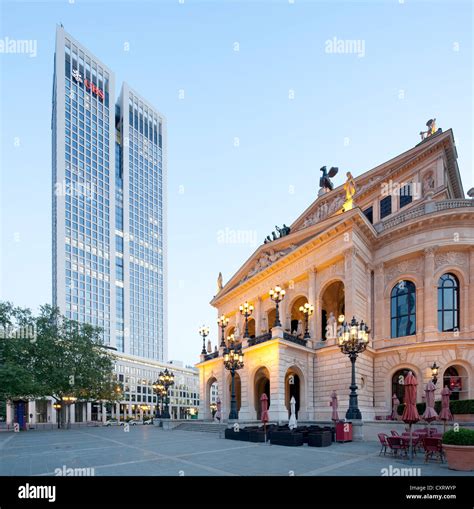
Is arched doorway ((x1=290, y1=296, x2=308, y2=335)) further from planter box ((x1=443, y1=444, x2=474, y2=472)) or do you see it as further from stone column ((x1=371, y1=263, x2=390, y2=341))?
planter box ((x1=443, y1=444, x2=474, y2=472))

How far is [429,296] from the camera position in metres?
30.6

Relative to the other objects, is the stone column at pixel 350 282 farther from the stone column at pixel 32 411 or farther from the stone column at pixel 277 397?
the stone column at pixel 32 411

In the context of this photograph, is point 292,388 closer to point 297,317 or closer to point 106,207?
point 297,317

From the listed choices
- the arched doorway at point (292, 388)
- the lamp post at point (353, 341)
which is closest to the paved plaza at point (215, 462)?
the lamp post at point (353, 341)

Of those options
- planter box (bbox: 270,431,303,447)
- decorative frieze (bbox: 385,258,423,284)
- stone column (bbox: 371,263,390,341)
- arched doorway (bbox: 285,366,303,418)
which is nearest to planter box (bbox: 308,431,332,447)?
planter box (bbox: 270,431,303,447)

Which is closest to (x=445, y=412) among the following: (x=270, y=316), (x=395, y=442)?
(x=395, y=442)

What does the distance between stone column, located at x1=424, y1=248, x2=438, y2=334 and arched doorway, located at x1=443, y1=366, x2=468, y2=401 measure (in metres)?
3.15

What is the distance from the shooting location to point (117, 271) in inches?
4653

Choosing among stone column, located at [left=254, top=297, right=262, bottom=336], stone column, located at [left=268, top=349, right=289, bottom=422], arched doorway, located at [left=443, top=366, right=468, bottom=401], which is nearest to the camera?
arched doorway, located at [left=443, top=366, right=468, bottom=401]

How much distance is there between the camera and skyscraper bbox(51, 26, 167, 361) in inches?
4161

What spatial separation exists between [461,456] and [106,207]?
4534 inches

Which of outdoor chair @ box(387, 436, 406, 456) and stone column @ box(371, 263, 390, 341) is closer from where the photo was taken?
outdoor chair @ box(387, 436, 406, 456)

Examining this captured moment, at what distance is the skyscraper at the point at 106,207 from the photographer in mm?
105688

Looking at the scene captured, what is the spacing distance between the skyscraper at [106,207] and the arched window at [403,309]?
279ft
